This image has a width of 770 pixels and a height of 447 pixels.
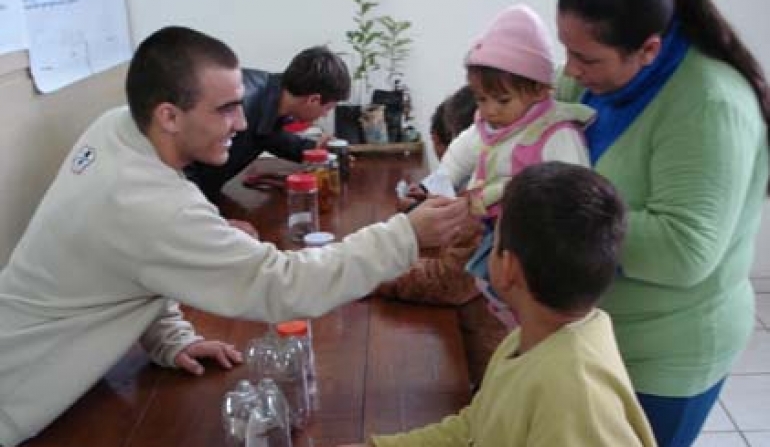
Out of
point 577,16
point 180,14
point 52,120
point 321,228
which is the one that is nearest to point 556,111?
point 577,16

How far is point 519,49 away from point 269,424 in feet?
2.73

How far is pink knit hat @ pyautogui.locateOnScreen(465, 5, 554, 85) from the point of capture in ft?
4.79

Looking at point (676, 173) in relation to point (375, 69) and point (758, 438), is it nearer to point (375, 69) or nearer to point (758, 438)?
point (758, 438)

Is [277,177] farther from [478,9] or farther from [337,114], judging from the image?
[478,9]

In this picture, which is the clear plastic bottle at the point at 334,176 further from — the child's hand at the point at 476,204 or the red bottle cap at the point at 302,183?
the child's hand at the point at 476,204

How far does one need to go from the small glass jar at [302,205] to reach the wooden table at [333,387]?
1.46 ft

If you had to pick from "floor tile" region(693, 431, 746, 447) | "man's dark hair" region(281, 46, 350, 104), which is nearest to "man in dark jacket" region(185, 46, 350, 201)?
"man's dark hair" region(281, 46, 350, 104)

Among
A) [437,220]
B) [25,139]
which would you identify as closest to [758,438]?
[437,220]

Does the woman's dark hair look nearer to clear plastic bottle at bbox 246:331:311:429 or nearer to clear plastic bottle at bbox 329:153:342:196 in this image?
clear plastic bottle at bbox 246:331:311:429

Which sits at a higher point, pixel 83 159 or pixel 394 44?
pixel 83 159

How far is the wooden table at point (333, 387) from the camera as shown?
1.36 meters

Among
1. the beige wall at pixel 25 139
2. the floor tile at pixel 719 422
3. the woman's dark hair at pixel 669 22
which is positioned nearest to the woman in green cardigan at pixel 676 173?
the woman's dark hair at pixel 669 22

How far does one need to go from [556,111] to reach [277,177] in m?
1.50

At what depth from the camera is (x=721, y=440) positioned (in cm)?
264
